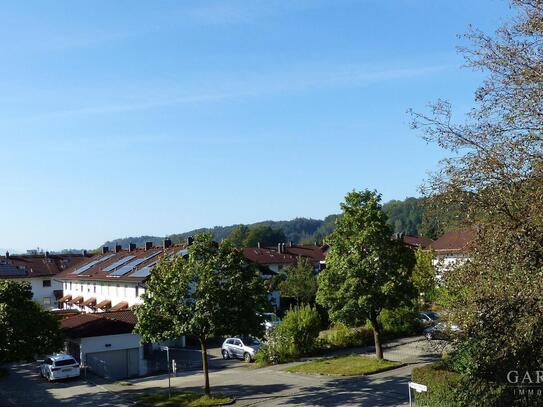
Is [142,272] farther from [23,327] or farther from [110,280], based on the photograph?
[23,327]

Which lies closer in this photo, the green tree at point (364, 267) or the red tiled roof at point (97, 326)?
the green tree at point (364, 267)

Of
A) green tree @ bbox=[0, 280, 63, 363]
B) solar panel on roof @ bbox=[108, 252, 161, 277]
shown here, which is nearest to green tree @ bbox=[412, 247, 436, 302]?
green tree @ bbox=[0, 280, 63, 363]

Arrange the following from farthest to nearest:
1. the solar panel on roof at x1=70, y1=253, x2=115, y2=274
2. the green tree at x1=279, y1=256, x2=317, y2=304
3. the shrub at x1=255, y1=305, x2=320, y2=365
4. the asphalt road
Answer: the solar panel on roof at x1=70, y1=253, x2=115, y2=274 → the green tree at x1=279, y1=256, x2=317, y2=304 → the shrub at x1=255, y1=305, x2=320, y2=365 → the asphalt road

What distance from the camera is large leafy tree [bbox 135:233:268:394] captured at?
891 inches

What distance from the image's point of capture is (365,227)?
2823 centimetres

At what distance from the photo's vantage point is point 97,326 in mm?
32906

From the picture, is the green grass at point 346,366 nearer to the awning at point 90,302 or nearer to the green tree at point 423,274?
the green tree at point 423,274

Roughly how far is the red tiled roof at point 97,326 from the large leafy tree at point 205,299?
9.60 metres

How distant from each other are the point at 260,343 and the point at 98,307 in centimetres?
2183

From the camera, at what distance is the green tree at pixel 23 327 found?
2522cm

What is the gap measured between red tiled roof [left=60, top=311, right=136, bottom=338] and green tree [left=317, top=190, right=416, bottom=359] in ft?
39.2

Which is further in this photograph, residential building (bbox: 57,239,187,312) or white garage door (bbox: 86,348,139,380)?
residential building (bbox: 57,239,187,312)

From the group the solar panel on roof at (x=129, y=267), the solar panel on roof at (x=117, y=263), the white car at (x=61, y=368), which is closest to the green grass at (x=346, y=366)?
the white car at (x=61, y=368)

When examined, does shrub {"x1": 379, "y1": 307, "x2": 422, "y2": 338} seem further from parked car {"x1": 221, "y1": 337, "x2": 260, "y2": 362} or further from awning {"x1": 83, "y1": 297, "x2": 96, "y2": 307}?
awning {"x1": 83, "y1": 297, "x2": 96, "y2": 307}
